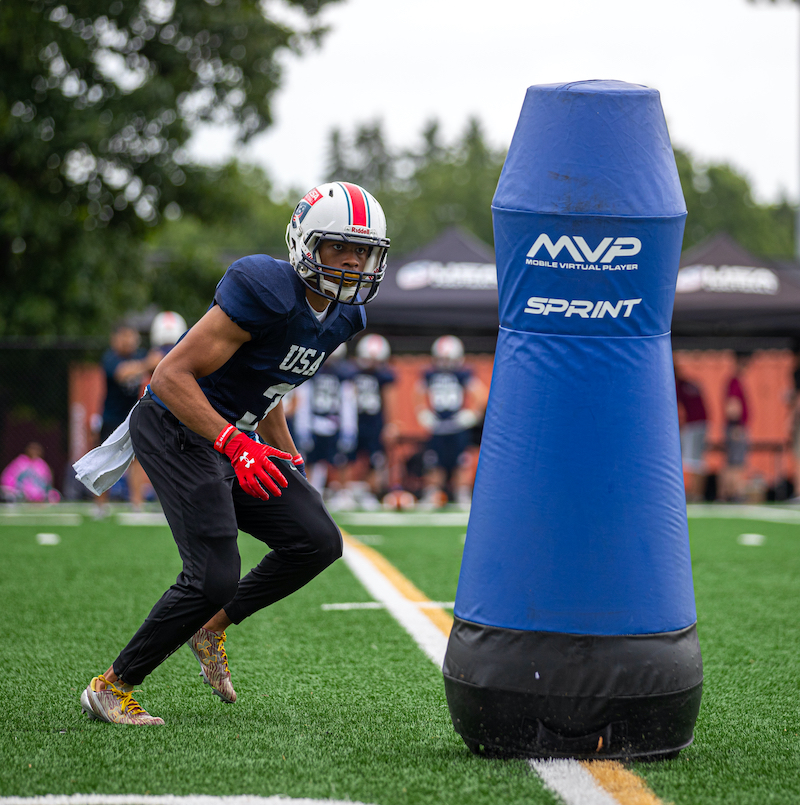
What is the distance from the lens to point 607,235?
Result: 9.42 feet

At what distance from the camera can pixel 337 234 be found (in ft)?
10.9

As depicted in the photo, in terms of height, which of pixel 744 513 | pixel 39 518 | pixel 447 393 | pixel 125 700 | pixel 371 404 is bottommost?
pixel 744 513

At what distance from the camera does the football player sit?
3166 millimetres

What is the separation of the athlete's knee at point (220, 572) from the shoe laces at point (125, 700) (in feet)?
1.40

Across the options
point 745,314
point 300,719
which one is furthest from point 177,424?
point 745,314

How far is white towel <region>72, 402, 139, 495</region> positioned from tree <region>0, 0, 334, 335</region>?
400 inches

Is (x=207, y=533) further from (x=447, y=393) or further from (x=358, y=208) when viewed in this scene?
(x=447, y=393)

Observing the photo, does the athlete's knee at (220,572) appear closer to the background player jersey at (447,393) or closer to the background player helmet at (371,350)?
the background player jersey at (447,393)

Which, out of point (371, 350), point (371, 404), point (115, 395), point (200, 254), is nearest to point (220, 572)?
point (115, 395)

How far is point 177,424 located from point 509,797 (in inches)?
63.4

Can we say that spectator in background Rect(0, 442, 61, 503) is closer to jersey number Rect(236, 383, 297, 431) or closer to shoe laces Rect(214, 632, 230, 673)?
shoe laces Rect(214, 632, 230, 673)

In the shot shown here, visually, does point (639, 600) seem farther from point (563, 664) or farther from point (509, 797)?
point (509, 797)

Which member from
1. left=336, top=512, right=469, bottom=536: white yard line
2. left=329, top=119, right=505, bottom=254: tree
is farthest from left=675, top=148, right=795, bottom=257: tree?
left=336, top=512, right=469, bottom=536: white yard line

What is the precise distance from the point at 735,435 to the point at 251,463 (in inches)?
482
